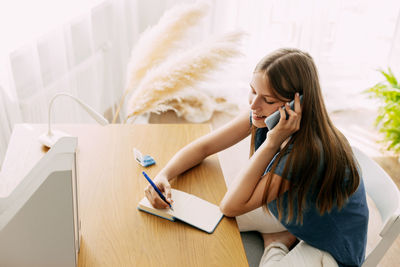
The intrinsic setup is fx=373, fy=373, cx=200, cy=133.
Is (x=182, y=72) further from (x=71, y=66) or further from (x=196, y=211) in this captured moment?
(x=71, y=66)

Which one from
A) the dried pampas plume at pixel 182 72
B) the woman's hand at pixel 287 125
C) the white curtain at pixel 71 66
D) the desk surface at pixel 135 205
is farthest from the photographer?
the white curtain at pixel 71 66

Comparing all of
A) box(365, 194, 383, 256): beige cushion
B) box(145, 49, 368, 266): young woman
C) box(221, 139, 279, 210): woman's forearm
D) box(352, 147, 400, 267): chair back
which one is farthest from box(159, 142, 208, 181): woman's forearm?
box(365, 194, 383, 256): beige cushion

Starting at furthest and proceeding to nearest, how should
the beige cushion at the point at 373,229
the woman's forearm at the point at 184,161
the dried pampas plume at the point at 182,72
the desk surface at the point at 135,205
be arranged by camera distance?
the beige cushion at the point at 373,229
the dried pampas plume at the point at 182,72
the woman's forearm at the point at 184,161
the desk surface at the point at 135,205

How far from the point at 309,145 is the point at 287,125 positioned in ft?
0.27

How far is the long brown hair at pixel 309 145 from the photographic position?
101cm

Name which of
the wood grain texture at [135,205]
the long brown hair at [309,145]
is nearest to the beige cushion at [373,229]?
the long brown hair at [309,145]

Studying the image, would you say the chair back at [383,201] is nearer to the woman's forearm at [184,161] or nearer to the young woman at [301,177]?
the young woman at [301,177]

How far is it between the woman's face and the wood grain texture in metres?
0.27

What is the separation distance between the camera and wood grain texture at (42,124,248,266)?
899mm

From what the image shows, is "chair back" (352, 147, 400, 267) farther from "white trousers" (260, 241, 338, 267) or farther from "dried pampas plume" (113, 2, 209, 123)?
"dried pampas plume" (113, 2, 209, 123)

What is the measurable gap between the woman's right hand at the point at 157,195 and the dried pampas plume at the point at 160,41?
0.82 m

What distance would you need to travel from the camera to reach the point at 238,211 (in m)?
1.01

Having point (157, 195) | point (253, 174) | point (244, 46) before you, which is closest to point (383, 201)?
point (253, 174)

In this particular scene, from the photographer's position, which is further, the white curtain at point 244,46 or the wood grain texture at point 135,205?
the white curtain at point 244,46
